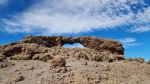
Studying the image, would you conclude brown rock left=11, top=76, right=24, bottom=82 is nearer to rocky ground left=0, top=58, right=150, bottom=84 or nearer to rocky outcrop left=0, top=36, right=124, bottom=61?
rocky ground left=0, top=58, right=150, bottom=84

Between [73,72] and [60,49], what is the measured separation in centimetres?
689

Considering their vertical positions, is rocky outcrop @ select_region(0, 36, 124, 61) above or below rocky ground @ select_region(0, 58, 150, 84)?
above

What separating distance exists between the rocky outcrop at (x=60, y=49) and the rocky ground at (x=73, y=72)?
997 millimetres

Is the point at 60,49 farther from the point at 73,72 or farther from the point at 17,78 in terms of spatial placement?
the point at 17,78

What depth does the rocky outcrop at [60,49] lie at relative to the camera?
25.0 meters

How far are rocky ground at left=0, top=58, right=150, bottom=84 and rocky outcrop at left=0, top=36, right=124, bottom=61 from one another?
997 millimetres

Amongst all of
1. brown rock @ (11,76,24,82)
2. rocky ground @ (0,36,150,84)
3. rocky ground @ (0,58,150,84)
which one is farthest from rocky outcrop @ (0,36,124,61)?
brown rock @ (11,76,24,82)

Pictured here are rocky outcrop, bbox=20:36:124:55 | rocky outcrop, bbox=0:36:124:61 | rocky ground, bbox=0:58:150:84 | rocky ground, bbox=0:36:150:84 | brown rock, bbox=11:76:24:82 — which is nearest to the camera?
rocky ground, bbox=0:58:150:84

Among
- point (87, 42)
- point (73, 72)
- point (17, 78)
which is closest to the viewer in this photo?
point (17, 78)

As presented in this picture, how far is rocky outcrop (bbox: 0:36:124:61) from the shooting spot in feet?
82.0

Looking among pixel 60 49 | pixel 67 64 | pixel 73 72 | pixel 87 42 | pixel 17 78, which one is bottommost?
pixel 17 78

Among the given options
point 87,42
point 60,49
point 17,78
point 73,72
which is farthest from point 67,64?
point 87,42

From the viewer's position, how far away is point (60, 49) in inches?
1046

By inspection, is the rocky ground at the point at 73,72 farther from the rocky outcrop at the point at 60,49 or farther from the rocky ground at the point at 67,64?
the rocky outcrop at the point at 60,49
